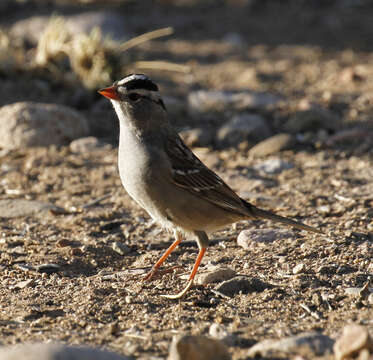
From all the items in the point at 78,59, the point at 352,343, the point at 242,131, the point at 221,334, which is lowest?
the point at 221,334

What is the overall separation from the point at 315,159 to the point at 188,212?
3.46m

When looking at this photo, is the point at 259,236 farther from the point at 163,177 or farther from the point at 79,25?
the point at 79,25

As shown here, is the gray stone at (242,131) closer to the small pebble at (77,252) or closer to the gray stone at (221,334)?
the small pebble at (77,252)

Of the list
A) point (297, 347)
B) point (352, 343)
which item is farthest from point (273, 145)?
point (352, 343)

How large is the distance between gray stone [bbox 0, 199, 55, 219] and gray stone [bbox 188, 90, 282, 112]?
11.7 feet

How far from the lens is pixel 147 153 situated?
18.6 feet

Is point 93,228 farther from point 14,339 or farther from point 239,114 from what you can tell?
point 239,114

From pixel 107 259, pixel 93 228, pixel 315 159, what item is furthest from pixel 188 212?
pixel 315 159

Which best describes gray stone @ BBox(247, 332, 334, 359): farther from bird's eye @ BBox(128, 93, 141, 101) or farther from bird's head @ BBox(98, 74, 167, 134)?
bird's eye @ BBox(128, 93, 141, 101)

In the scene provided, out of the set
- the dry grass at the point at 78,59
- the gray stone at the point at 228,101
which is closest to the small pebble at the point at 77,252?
the gray stone at the point at 228,101

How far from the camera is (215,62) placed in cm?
1255

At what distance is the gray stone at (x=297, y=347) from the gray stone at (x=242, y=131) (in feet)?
17.4

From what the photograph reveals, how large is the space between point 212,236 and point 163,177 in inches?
56.5

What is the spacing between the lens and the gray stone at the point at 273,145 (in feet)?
29.3
